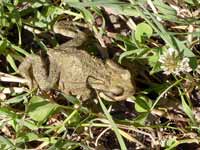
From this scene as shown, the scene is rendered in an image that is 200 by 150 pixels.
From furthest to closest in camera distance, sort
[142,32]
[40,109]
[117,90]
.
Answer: [142,32], [117,90], [40,109]

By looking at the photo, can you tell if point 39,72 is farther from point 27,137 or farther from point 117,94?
point 117,94

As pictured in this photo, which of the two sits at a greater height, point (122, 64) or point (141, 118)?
point (122, 64)

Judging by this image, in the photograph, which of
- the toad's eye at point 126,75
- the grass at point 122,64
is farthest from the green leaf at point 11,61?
the toad's eye at point 126,75

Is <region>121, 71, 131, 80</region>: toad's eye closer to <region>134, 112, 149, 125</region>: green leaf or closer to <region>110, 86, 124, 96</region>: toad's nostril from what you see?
<region>110, 86, 124, 96</region>: toad's nostril

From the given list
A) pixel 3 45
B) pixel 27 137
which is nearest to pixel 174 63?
pixel 27 137

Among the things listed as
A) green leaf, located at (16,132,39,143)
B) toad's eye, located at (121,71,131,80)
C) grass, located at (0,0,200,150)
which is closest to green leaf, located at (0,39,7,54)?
→ grass, located at (0,0,200,150)

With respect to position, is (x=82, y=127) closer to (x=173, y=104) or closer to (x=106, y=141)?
(x=106, y=141)
